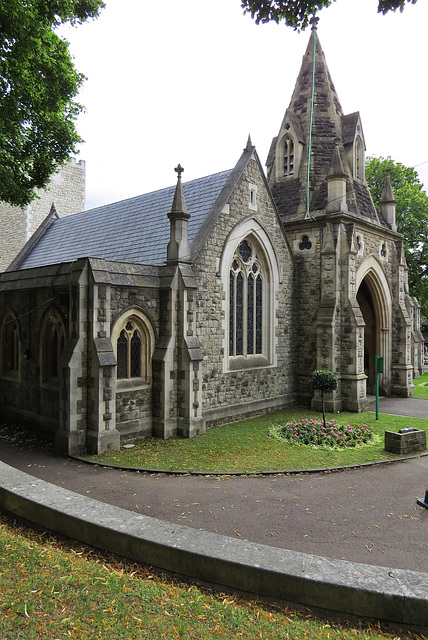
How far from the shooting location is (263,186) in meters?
15.0

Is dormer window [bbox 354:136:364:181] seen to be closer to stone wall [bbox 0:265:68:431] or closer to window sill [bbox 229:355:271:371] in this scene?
window sill [bbox 229:355:271:371]

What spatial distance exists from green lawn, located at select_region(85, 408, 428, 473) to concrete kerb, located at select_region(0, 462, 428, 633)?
4.69 m

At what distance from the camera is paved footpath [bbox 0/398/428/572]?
5910mm

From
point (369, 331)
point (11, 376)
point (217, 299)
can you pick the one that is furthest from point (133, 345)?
point (369, 331)

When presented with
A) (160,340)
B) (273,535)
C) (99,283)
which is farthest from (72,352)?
(273,535)

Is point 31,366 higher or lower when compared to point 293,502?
higher

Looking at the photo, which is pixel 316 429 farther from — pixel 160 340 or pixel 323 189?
pixel 323 189

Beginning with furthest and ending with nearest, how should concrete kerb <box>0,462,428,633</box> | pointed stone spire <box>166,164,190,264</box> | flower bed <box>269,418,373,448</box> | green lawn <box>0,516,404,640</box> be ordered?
pointed stone spire <box>166,164,190,264</box>
flower bed <box>269,418,373,448</box>
concrete kerb <box>0,462,428,633</box>
green lawn <box>0,516,404,640</box>

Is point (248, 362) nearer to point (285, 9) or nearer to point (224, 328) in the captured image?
point (224, 328)

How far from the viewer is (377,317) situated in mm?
19969

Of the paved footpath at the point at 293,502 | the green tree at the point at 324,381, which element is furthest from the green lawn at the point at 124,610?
the green tree at the point at 324,381

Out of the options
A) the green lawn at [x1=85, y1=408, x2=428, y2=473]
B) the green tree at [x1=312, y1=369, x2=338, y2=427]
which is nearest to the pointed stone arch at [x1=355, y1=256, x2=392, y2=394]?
the green tree at [x1=312, y1=369, x2=338, y2=427]

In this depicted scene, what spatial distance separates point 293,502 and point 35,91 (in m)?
11.6

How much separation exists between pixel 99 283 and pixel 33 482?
574cm
